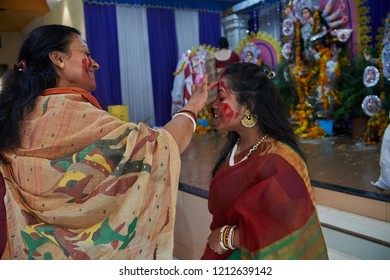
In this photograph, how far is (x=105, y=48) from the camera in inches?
254

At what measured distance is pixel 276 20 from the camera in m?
6.80

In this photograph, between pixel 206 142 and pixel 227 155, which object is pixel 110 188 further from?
pixel 206 142

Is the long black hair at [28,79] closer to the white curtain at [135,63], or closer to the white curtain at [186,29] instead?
the white curtain at [135,63]

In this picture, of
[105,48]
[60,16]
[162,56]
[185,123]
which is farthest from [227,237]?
[162,56]

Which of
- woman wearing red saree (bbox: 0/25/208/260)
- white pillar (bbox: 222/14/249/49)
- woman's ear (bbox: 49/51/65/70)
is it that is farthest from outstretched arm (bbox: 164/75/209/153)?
white pillar (bbox: 222/14/249/49)

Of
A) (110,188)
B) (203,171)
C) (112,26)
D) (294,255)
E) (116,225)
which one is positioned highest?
(112,26)

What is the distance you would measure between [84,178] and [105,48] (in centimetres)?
585

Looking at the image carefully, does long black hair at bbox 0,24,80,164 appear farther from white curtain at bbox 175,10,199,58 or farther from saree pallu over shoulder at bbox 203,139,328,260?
white curtain at bbox 175,10,199,58

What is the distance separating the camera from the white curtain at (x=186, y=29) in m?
7.23

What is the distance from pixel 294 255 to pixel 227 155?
1.54ft

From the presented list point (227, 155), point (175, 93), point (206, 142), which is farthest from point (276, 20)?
point (227, 155)

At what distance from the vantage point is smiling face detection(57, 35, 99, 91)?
111cm

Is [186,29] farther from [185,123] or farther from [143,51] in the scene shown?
[185,123]

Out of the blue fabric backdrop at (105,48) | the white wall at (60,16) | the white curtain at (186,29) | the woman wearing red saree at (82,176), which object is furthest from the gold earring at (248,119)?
the white curtain at (186,29)
